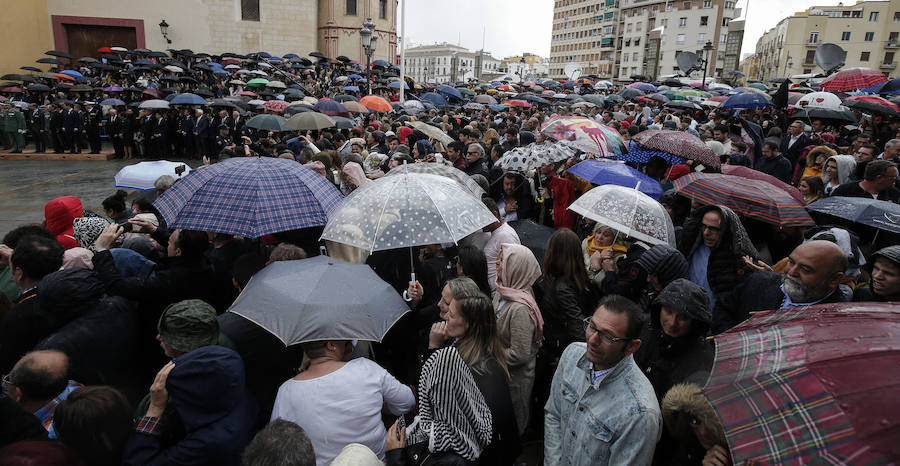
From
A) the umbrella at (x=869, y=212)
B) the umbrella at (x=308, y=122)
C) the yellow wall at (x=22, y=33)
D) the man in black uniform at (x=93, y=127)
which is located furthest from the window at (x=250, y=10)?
the umbrella at (x=869, y=212)

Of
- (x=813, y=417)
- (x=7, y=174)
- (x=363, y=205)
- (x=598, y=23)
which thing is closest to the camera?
(x=813, y=417)

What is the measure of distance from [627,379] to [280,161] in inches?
139

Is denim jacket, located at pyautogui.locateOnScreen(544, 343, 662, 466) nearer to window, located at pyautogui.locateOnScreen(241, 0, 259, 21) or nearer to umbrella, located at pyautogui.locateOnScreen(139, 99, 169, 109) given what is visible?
umbrella, located at pyautogui.locateOnScreen(139, 99, 169, 109)

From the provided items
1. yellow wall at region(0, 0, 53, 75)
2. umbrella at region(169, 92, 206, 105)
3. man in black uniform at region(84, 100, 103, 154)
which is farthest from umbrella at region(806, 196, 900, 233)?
yellow wall at region(0, 0, 53, 75)

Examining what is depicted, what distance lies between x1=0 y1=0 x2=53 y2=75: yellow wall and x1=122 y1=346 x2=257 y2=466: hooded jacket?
39.1 metres

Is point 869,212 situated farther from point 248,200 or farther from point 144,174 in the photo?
point 144,174

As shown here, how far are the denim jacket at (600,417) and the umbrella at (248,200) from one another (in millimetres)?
2508

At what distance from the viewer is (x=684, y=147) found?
655cm

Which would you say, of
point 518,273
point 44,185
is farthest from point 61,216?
point 44,185

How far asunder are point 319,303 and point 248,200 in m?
1.69

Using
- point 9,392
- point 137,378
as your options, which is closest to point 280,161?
point 137,378

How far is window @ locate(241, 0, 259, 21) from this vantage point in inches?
1587

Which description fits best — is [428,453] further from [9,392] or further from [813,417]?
[9,392]

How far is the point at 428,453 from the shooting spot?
240 centimetres
